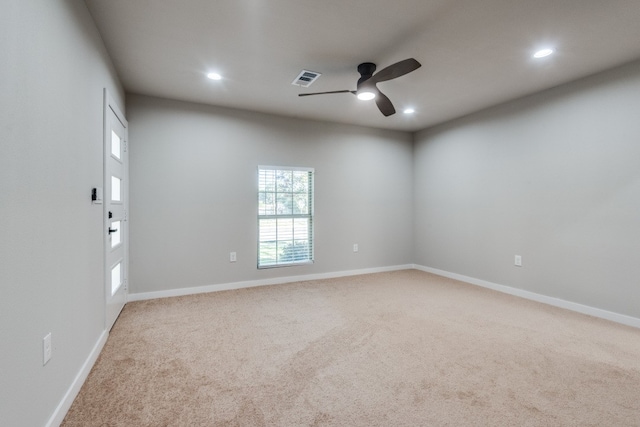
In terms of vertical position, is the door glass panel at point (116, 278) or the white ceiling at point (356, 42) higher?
the white ceiling at point (356, 42)

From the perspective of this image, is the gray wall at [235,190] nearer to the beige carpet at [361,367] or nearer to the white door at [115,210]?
the white door at [115,210]

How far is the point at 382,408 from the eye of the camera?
1686 mm

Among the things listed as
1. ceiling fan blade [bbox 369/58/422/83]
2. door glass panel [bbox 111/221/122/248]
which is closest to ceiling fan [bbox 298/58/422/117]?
ceiling fan blade [bbox 369/58/422/83]

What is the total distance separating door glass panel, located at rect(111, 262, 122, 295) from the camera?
2888 millimetres

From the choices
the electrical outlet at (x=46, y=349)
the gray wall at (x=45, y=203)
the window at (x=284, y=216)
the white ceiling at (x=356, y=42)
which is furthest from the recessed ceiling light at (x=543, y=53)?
the electrical outlet at (x=46, y=349)

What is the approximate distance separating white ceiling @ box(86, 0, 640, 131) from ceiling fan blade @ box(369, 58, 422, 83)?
275 millimetres

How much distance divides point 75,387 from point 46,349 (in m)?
0.53

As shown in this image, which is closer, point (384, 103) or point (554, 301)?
point (384, 103)

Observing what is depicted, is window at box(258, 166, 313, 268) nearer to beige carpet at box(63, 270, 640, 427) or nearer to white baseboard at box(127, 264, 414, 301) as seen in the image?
white baseboard at box(127, 264, 414, 301)

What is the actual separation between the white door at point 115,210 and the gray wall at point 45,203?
0.37 meters

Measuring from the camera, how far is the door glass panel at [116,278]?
2.89 metres

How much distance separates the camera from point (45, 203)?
1.47 m

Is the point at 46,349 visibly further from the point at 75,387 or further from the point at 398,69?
the point at 398,69

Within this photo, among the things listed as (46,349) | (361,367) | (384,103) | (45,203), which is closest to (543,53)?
(384,103)
